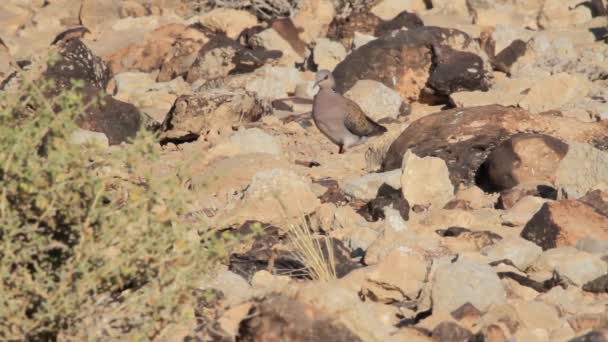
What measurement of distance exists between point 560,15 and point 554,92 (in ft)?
20.5

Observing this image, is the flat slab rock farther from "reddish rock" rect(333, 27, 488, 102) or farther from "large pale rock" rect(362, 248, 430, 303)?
"reddish rock" rect(333, 27, 488, 102)

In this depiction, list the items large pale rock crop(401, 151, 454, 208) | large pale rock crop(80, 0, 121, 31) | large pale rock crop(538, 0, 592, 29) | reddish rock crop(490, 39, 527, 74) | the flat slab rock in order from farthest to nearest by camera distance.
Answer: large pale rock crop(80, 0, 121, 31) < large pale rock crop(538, 0, 592, 29) < reddish rock crop(490, 39, 527, 74) < the flat slab rock < large pale rock crop(401, 151, 454, 208)

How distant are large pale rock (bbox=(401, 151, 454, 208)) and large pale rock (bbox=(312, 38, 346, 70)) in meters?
7.87

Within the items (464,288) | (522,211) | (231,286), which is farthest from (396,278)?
(522,211)

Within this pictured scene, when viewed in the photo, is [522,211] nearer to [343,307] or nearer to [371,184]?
[371,184]

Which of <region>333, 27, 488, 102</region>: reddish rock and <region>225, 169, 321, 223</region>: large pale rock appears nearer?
<region>225, 169, 321, 223</region>: large pale rock

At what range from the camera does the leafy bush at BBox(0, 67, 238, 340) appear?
4.60 m

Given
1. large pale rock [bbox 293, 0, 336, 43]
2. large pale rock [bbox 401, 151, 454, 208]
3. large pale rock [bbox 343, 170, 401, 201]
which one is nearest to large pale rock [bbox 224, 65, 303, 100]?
large pale rock [bbox 293, 0, 336, 43]

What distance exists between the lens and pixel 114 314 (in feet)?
15.4

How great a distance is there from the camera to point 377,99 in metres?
13.6

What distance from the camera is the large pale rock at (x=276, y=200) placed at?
781 cm

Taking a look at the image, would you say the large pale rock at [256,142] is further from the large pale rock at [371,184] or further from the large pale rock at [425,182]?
the large pale rock at [425,182]

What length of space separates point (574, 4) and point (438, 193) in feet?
36.2

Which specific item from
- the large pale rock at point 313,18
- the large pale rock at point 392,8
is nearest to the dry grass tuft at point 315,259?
the large pale rock at point 313,18
